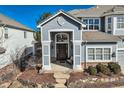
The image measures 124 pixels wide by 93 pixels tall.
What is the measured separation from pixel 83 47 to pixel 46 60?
3567 mm

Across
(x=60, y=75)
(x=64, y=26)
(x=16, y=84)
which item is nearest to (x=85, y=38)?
(x=64, y=26)

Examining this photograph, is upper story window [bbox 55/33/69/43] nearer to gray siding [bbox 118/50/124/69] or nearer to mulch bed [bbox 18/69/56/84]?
mulch bed [bbox 18/69/56/84]

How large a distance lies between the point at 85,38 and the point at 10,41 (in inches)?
297

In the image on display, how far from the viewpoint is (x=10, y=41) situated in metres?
17.9

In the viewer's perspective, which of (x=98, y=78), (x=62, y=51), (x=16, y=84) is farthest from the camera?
(x=62, y=51)

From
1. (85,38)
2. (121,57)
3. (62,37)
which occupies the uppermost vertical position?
(62,37)

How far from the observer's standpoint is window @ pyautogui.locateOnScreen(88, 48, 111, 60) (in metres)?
16.0

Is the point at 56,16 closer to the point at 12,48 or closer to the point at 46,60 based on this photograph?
the point at 46,60

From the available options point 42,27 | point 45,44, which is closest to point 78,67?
point 45,44

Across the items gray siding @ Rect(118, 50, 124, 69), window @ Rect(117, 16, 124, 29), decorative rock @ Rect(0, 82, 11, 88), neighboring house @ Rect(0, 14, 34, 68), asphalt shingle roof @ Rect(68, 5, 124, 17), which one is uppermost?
asphalt shingle roof @ Rect(68, 5, 124, 17)

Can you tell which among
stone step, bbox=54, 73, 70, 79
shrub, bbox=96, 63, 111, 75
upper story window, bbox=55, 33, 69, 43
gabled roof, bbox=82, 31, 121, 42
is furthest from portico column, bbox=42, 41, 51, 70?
shrub, bbox=96, 63, 111, 75

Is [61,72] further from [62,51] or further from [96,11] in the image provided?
[96,11]

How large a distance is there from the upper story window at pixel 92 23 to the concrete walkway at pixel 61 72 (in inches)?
192

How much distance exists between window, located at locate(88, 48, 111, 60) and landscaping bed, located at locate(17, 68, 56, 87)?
13.8 ft
